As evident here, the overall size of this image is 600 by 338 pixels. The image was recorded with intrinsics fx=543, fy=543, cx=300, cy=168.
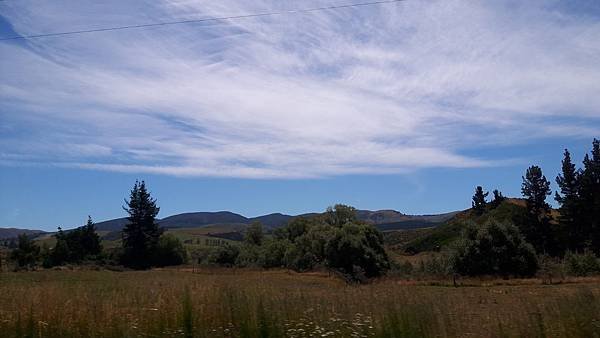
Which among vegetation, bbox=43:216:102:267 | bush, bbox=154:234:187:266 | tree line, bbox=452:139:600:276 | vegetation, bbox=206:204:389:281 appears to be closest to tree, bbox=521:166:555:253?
tree line, bbox=452:139:600:276

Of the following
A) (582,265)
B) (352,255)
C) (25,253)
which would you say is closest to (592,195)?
(582,265)

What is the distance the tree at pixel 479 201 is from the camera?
314 ft

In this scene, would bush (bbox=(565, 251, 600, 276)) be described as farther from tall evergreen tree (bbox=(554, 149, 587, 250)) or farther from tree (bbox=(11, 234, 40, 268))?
tree (bbox=(11, 234, 40, 268))

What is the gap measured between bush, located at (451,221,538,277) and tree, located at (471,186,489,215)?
58.3 meters

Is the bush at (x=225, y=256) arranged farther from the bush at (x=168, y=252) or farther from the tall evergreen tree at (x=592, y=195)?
the tall evergreen tree at (x=592, y=195)

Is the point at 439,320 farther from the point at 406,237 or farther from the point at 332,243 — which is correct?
the point at 406,237

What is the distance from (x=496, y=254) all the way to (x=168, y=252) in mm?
54021

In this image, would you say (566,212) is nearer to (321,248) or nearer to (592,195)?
(592,195)

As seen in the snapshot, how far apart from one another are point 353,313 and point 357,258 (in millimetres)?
36518

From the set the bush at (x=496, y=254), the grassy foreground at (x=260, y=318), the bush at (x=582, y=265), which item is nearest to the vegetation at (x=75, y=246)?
the bush at (x=496, y=254)

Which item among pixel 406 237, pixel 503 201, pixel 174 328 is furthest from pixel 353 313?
pixel 406 237

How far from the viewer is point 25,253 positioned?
70.9m

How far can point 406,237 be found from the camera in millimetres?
130125

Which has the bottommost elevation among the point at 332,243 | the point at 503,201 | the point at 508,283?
the point at 508,283
